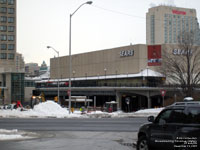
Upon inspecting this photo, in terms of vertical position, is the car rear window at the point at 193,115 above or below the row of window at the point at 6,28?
below

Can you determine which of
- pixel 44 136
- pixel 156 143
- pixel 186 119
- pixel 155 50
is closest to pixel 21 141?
A: pixel 44 136

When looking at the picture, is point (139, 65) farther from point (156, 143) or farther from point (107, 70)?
point (156, 143)

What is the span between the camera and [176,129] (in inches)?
368

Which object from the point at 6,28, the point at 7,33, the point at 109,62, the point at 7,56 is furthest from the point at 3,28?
the point at 109,62

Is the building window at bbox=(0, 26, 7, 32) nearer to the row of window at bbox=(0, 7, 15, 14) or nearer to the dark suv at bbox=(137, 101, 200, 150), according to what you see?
the row of window at bbox=(0, 7, 15, 14)

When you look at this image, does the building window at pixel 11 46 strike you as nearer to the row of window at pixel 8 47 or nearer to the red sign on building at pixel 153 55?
the row of window at pixel 8 47

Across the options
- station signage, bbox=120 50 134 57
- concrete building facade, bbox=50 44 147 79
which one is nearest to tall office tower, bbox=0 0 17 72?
concrete building facade, bbox=50 44 147 79

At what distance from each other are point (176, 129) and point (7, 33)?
90.2 m

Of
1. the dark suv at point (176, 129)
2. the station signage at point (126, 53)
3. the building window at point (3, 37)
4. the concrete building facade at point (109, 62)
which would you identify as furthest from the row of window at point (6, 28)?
the dark suv at point (176, 129)

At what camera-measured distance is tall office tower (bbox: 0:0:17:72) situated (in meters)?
94.2

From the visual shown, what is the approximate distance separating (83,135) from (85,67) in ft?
298

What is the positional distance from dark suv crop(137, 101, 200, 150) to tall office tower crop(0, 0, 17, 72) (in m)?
87.4

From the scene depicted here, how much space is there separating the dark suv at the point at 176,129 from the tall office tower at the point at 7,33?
87.4m

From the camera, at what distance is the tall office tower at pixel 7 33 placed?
309 feet
